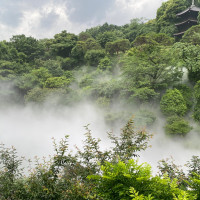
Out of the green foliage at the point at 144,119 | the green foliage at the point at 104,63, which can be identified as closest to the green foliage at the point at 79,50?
the green foliage at the point at 104,63

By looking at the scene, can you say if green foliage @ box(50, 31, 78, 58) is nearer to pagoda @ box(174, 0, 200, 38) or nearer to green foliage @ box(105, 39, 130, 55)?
green foliage @ box(105, 39, 130, 55)

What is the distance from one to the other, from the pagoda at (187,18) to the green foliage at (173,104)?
11015 mm

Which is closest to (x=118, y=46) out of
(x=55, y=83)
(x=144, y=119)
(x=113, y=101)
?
(x=113, y=101)

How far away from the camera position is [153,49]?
41.5 feet

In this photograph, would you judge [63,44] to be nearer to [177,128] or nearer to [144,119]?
[144,119]

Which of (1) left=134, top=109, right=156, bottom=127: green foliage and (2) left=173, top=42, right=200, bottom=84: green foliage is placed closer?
(1) left=134, top=109, right=156, bottom=127: green foliage

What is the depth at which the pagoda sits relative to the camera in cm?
1867

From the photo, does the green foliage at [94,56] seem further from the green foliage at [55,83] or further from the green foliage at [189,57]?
the green foliage at [189,57]

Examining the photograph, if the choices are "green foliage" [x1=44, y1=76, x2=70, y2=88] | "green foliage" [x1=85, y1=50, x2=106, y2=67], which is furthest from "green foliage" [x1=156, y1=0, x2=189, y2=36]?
"green foliage" [x1=44, y1=76, x2=70, y2=88]

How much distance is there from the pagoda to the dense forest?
0.79 m

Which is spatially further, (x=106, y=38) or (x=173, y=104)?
(x=106, y=38)

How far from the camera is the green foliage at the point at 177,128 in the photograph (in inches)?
372

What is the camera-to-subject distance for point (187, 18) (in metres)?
19.4

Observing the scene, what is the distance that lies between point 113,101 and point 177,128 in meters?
5.33
